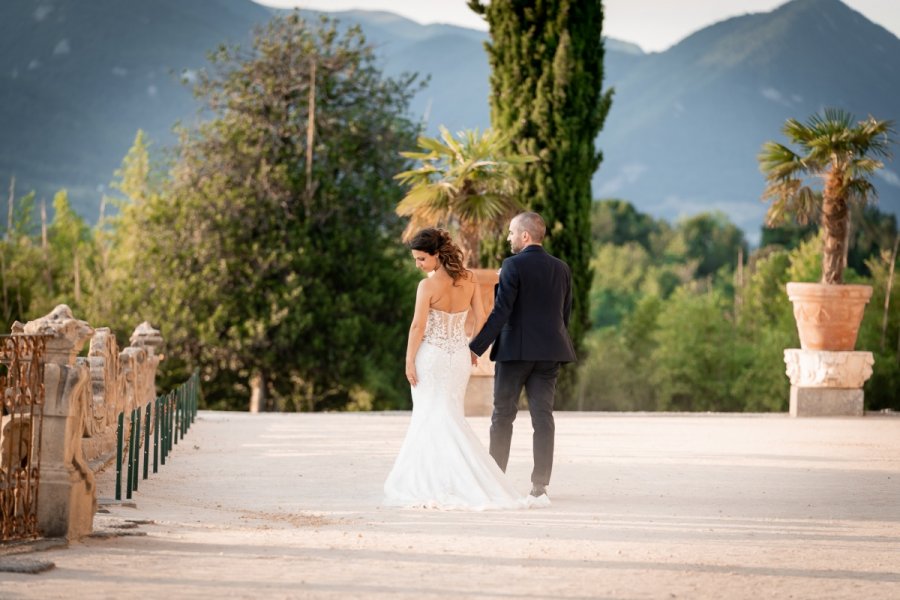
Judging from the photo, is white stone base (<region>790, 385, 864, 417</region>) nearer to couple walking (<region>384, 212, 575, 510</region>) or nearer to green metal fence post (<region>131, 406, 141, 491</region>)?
couple walking (<region>384, 212, 575, 510</region>)

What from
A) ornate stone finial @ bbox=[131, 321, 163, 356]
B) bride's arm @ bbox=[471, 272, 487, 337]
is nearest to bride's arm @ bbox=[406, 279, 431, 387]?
bride's arm @ bbox=[471, 272, 487, 337]

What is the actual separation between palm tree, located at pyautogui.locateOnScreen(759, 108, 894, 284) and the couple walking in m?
10.8

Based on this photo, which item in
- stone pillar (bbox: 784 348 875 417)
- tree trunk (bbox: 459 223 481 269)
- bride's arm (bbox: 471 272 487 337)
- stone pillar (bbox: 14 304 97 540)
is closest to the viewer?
stone pillar (bbox: 14 304 97 540)

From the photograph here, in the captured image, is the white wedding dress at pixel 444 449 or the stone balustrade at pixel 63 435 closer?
the stone balustrade at pixel 63 435

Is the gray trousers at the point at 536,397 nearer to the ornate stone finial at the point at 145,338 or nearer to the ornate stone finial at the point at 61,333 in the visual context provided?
the ornate stone finial at the point at 61,333

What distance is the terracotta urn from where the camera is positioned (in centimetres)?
1895

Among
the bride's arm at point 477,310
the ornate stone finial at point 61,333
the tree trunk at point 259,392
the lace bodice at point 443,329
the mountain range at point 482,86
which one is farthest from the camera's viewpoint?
the mountain range at point 482,86

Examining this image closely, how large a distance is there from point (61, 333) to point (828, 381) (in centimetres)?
1393

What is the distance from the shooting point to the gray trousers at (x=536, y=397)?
907cm

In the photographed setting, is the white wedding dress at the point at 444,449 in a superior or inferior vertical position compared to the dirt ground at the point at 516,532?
superior

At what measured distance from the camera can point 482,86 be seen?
11694 cm

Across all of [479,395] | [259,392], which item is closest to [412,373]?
[479,395]

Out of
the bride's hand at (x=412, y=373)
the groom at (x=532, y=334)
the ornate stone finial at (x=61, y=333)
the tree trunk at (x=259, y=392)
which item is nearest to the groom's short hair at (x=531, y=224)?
the groom at (x=532, y=334)

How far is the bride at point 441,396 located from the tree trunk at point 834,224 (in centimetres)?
1082
